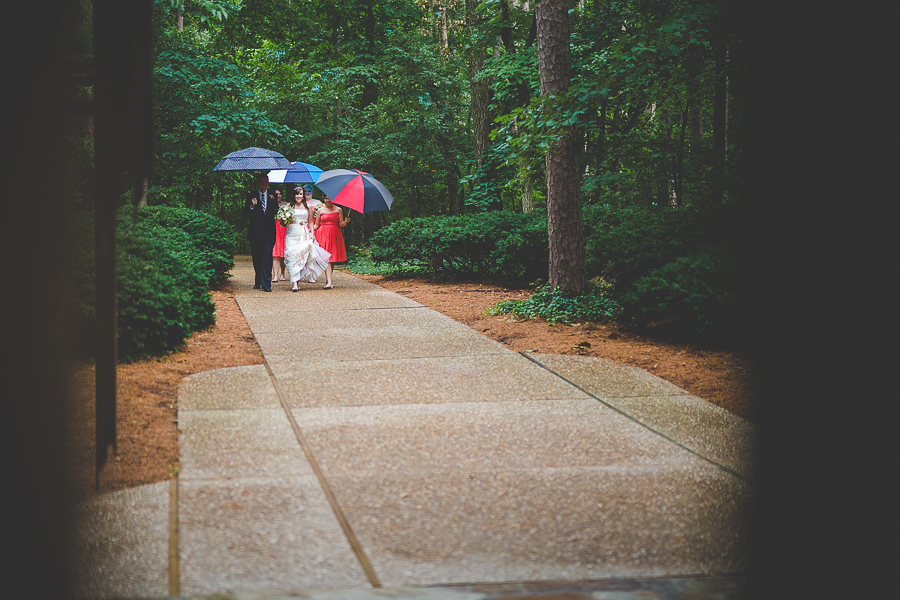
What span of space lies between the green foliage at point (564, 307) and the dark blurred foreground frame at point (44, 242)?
6505 mm

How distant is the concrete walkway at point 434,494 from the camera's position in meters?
2.84

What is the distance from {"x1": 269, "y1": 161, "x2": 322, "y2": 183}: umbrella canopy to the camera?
18.0m

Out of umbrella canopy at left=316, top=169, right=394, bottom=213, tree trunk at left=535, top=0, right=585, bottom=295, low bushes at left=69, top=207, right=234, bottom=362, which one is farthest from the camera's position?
umbrella canopy at left=316, top=169, right=394, bottom=213

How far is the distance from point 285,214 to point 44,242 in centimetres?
1161

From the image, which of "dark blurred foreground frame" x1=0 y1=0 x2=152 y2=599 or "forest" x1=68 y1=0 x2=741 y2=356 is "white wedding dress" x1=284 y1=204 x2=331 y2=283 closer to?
"forest" x1=68 y1=0 x2=741 y2=356

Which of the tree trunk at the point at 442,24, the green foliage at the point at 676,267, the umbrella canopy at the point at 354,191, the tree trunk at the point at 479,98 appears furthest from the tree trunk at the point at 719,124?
the tree trunk at the point at 442,24

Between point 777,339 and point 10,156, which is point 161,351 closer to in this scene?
point 10,156

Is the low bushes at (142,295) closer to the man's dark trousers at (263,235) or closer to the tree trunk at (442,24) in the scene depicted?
the man's dark trousers at (263,235)

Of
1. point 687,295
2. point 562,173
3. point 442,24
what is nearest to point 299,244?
point 562,173

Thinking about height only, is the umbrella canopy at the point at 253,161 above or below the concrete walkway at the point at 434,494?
above

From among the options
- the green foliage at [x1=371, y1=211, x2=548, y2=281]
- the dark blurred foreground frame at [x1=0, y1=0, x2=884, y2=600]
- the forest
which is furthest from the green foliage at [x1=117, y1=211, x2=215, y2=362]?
the green foliage at [x1=371, y1=211, x2=548, y2=281]

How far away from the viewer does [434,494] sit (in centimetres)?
366

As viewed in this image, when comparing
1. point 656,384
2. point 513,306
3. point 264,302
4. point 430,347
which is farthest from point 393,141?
point 656,384

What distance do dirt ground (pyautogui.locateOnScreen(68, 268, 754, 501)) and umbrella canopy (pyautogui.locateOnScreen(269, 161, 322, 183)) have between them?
283 inches
